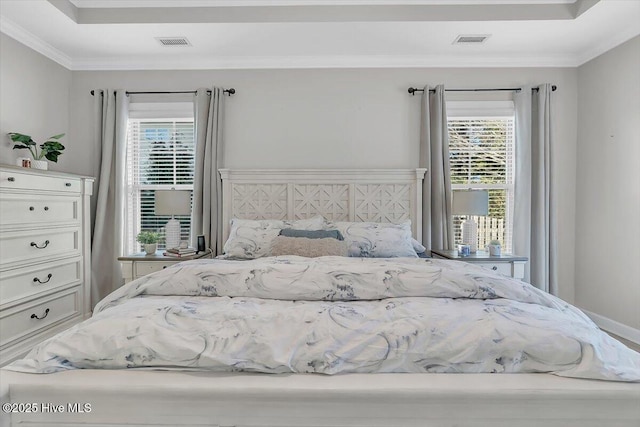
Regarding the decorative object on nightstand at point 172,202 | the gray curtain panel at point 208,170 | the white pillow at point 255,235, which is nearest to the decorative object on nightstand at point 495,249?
the white pillow at point 255,235

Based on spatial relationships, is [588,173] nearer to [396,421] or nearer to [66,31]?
[396,421]

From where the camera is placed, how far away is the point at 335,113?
12.4 feet

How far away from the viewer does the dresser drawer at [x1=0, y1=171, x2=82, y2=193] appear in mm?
2566

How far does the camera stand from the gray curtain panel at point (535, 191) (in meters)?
3.58

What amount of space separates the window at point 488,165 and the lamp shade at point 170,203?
8.82ft

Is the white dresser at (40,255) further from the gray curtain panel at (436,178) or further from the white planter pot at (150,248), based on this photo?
the gray curtain panel at (436,178)

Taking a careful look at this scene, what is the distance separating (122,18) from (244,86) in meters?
1.17

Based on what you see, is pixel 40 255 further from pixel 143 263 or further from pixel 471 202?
pixel 471 202

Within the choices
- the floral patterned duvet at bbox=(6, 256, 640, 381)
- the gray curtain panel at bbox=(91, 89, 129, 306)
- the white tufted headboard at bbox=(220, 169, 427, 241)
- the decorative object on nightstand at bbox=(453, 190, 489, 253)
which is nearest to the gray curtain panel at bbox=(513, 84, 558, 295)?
the decorative object on nightstand at bbox=(453, 190, 489, 253)

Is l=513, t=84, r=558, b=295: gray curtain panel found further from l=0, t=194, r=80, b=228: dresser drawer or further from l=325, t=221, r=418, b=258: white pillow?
l=0, t=194, r=80, b=228: dresser drawer

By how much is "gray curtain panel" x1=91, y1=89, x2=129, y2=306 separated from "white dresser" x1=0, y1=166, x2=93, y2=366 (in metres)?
0.29

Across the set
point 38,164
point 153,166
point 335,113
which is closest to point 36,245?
point 38,164

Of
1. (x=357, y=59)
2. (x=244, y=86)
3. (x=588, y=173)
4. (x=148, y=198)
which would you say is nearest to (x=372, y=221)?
(x=357, y=59)

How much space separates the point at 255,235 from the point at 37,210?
64.9 inches
